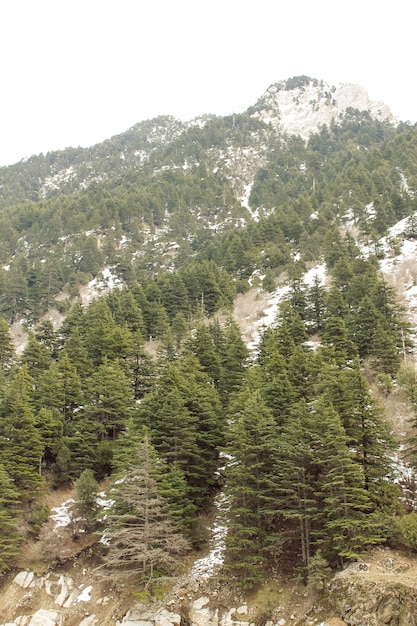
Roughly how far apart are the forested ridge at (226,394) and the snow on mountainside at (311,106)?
88.1 meters

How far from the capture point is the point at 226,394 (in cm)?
3366

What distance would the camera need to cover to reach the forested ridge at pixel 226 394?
822 inches

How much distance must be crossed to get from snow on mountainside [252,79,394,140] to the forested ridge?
88132 mm

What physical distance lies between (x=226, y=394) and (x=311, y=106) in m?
174

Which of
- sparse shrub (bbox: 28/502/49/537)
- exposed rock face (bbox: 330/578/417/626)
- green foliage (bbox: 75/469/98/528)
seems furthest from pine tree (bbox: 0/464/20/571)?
exposed rock face (bbox: 330/578/417/626)

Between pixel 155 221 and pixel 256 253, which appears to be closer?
pixel 256 253

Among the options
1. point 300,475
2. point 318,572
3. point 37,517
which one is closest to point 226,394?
point 300,475

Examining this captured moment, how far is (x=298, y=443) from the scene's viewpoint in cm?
2175

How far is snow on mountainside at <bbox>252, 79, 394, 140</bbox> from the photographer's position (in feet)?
552

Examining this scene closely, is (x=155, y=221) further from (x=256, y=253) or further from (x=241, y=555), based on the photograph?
(x=241, y=555)

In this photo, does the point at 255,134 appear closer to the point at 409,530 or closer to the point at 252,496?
the point at 252,496

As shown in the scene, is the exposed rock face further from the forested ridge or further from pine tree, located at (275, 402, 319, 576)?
pine tree, located at (275, 402, 319, 576)

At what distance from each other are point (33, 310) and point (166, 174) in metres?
70.7

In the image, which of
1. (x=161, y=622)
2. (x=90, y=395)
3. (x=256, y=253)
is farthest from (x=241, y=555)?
(x=256, y=253)
